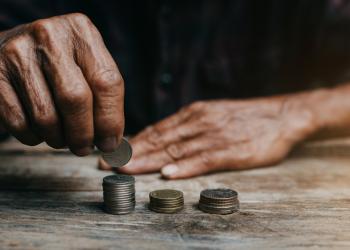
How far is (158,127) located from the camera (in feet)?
6.91

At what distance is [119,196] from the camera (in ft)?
4.32

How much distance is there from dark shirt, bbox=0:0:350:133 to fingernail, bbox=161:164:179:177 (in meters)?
1.05

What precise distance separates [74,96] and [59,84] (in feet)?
0.18

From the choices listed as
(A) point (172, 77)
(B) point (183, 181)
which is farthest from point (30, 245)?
(A) point (172, 77)

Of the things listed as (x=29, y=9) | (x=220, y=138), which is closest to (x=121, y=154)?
(x=220, y=138)

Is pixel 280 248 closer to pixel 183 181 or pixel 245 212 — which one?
pixel 245 212

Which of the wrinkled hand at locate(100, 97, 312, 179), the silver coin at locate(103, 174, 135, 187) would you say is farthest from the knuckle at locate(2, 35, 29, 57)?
the wrinkled hand at locate(100, 97, 312, 179)

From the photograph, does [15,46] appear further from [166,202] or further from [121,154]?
[166,202]

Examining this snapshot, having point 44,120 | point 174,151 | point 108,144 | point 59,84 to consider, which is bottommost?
point 174,151

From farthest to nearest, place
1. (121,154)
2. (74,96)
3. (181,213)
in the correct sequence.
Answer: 1. (121,154)
2. (181,213)
3. (74,96)

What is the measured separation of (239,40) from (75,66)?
178cm

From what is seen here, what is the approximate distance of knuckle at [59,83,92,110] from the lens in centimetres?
122

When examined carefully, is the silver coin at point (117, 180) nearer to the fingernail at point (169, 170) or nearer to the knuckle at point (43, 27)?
the fingernail at point (169, 170)

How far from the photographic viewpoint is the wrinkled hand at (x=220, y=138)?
1845 mm
